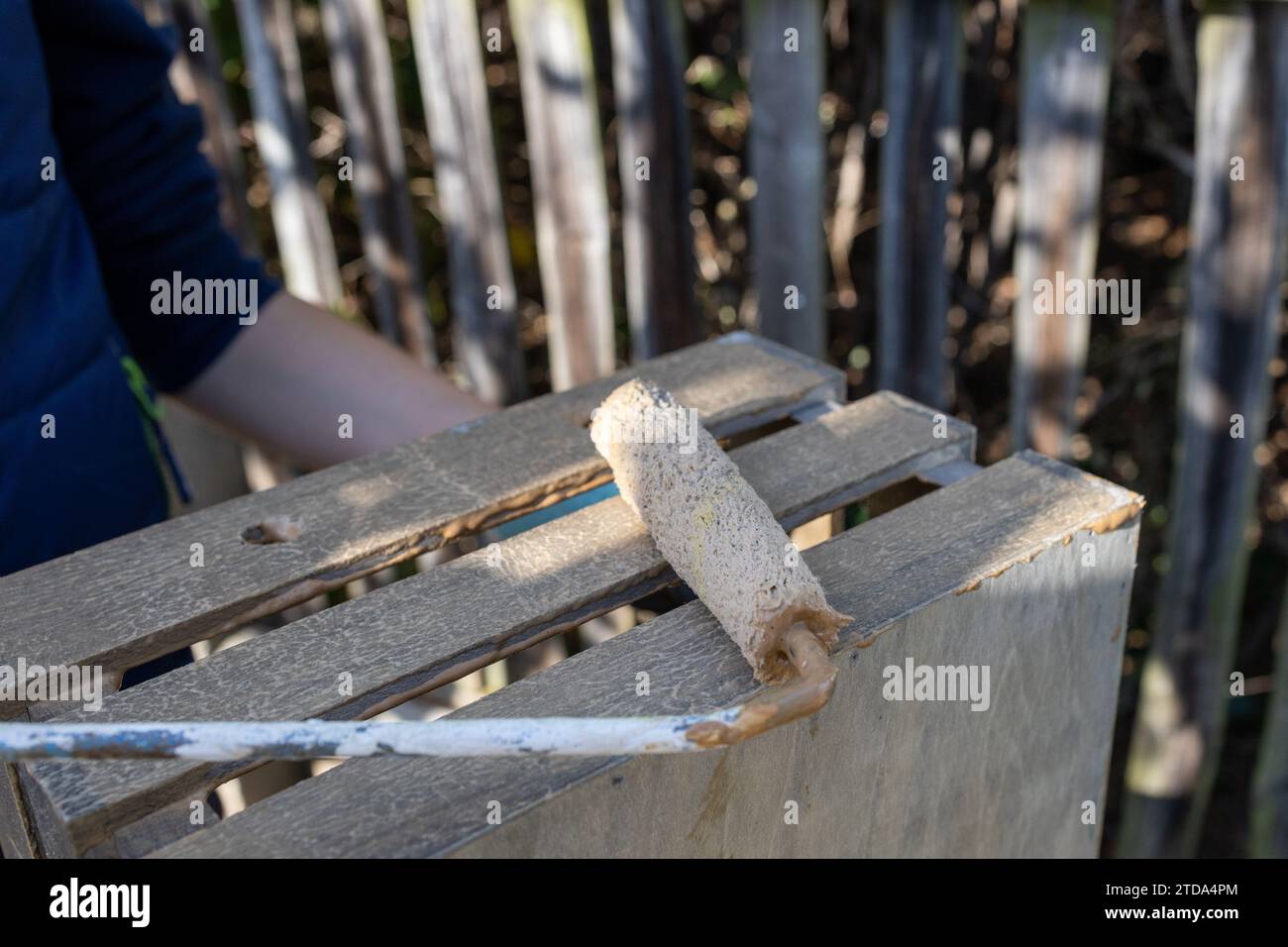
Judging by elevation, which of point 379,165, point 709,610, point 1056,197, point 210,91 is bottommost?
point 709,610

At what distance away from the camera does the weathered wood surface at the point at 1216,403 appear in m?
1.56

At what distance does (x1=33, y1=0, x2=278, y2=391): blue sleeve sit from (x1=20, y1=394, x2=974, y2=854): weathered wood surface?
0.55 meters

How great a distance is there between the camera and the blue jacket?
1.15 m

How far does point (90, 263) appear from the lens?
124 cm

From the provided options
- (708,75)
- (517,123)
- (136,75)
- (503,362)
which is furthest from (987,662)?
(517,123)

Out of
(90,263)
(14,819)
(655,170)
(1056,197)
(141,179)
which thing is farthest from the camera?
(655,170)

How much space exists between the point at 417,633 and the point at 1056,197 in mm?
1194

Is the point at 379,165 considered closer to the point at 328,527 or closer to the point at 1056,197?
the point at 1056,197

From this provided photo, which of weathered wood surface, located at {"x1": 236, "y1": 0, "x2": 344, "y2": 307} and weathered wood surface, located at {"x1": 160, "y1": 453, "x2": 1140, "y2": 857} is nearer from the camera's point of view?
weathered wood surface, located at {"x1": 160, "y1": 453, "x2": 1140, "y2": 857}

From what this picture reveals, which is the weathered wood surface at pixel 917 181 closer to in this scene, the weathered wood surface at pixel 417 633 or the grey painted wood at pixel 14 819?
the weathered wood surface at pixel 417 633

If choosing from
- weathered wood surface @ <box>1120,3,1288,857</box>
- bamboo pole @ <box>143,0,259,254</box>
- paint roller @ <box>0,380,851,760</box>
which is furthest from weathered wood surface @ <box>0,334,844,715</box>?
bamboo pole @ <box>143,0,259,254</box>

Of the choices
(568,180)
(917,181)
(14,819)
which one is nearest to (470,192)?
(568,180)

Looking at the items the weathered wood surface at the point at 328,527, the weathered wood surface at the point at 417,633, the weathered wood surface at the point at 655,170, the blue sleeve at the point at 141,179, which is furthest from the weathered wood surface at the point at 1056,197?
the blue sleeve at the point at 141,179

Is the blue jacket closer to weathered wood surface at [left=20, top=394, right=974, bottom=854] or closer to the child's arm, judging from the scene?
the child's arm
